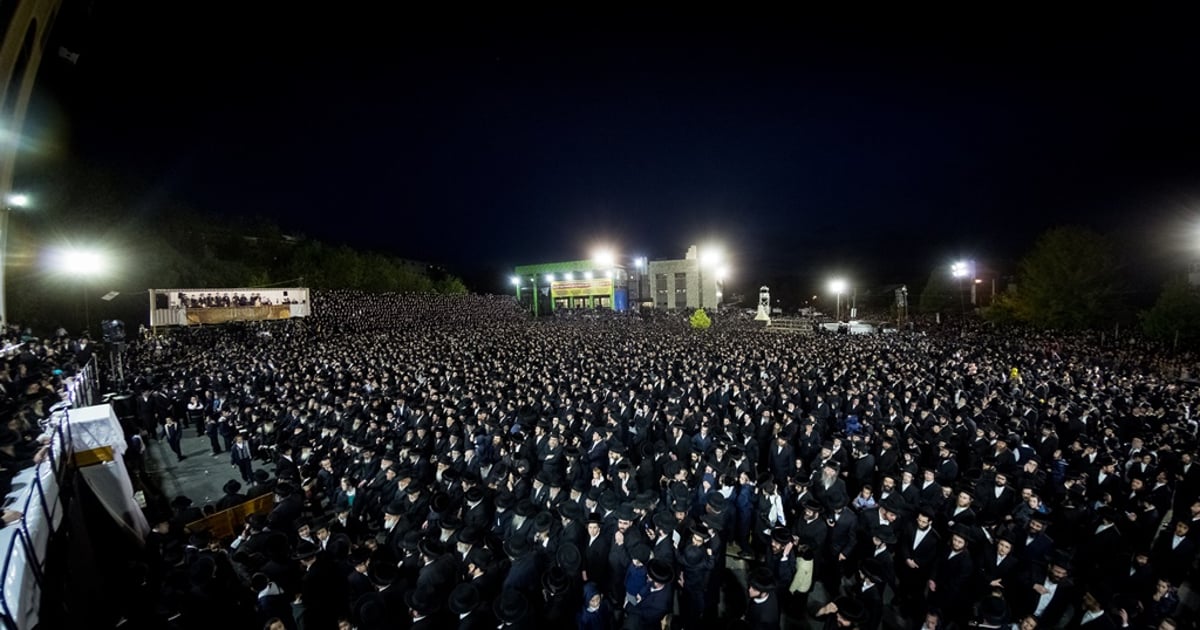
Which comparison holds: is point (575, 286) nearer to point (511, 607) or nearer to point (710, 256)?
point (710, 256)

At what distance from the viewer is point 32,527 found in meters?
4.76

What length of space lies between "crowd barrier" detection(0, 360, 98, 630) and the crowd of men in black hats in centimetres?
92

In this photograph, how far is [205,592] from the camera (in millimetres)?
4070

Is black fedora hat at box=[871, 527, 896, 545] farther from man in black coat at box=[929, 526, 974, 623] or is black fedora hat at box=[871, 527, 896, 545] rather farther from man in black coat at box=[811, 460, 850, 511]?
man in black coat at box=[811, 460, 850, 511]

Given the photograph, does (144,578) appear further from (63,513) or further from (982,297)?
(982,297)

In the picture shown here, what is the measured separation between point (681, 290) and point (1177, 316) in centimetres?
4293

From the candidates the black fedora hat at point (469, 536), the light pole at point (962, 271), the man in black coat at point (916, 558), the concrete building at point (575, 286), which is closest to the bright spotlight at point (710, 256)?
the concrete building at point (575, 286)

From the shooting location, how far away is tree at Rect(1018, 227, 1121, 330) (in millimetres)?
27750

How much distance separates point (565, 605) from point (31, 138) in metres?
38.4

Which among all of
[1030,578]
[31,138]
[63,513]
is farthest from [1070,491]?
[31,138]

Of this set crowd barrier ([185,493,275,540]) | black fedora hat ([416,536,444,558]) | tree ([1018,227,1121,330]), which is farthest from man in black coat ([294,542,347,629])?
tree ([1018,227,1121,330])

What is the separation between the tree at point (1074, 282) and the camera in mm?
27750

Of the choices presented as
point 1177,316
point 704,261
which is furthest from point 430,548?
point 704,261

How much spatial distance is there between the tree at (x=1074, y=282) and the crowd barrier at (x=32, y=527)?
136 ft
